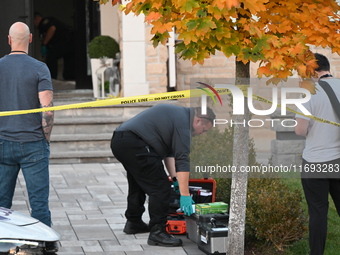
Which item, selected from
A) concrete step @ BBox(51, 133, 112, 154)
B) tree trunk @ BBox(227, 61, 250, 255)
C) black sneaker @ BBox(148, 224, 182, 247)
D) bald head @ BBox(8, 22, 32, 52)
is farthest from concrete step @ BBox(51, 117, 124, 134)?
tree trunk @ BBox(227, 61, 250, 255)

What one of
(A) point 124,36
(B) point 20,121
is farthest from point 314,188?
(A) point 124,36

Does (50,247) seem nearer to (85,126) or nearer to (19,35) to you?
(19,35)

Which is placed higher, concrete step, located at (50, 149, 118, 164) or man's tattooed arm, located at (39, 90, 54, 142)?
man's tattooed arm, located at (39, 90, 54, 142)

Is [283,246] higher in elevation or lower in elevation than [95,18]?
lower

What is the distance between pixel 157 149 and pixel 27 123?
4.82 feet

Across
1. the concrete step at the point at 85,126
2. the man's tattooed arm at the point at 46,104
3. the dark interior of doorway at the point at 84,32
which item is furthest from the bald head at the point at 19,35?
the dark interior of doorway at the point at 84,32

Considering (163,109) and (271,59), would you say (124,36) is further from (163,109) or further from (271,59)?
(271,59)

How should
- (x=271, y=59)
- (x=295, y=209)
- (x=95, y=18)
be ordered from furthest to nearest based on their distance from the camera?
(x=95, y=18)
(x=295, y=209)
(x=271, y=59)

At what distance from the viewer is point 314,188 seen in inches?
255

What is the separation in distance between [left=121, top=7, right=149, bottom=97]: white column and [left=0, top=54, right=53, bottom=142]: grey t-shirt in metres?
6.51

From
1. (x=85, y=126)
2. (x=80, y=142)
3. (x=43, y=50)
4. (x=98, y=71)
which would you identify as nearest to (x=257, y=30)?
(x=80, y=142)

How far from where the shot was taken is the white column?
43.4 ft

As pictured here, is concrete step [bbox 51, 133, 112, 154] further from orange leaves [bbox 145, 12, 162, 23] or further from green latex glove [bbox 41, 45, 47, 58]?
orange leaves [bbox 145, 12, 162, 23]

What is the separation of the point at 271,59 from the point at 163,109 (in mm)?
2029
